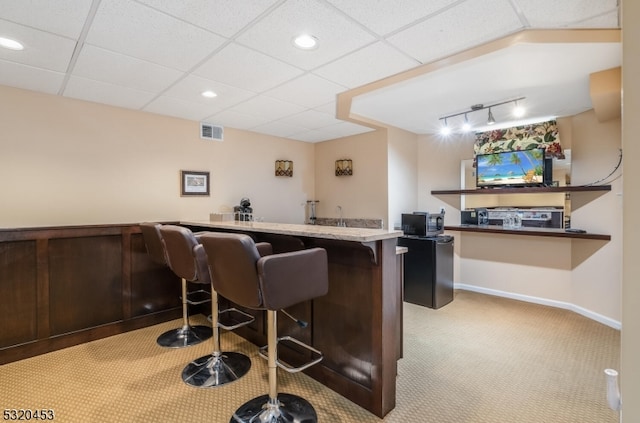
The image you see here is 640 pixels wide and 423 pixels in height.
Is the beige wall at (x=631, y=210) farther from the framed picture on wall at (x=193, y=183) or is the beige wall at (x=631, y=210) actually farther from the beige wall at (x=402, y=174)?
the framed picture on wall at (x=193, y=183)

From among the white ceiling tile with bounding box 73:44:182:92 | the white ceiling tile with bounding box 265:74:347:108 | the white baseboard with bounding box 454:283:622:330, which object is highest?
the white ceiling tile with bounding box 265:74:347:108

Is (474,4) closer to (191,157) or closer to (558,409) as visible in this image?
(558,409)

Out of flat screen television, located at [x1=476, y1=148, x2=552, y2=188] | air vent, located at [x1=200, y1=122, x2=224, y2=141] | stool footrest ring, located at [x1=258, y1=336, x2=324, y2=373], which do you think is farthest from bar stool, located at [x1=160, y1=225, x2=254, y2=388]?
flat screen television, located at [x1=476, y1=148, x2=552, y2=188]

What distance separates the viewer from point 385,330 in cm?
191

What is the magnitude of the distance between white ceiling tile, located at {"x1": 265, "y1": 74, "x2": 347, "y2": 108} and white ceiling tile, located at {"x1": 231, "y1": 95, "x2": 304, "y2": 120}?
0.13 m

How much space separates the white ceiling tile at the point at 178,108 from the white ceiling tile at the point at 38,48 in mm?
901

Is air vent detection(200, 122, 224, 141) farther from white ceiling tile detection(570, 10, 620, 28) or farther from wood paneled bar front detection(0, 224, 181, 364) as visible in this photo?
white ceiling tile detection(570, 10, 620, 28)

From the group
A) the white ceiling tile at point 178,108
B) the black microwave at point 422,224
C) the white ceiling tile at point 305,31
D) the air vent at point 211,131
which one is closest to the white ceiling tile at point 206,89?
the white ceiling tile at point 178,108

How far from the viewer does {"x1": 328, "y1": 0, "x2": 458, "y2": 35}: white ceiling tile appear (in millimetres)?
1724

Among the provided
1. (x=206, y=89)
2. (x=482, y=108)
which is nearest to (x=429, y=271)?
(x=482, y=108)

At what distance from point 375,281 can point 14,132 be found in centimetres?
358

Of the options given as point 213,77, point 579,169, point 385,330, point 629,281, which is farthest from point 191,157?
point 579,169

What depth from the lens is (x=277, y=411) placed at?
70.9 inches

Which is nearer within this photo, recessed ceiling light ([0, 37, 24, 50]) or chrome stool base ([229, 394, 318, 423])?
chrome stool base ([229, 394, 318, 423])
